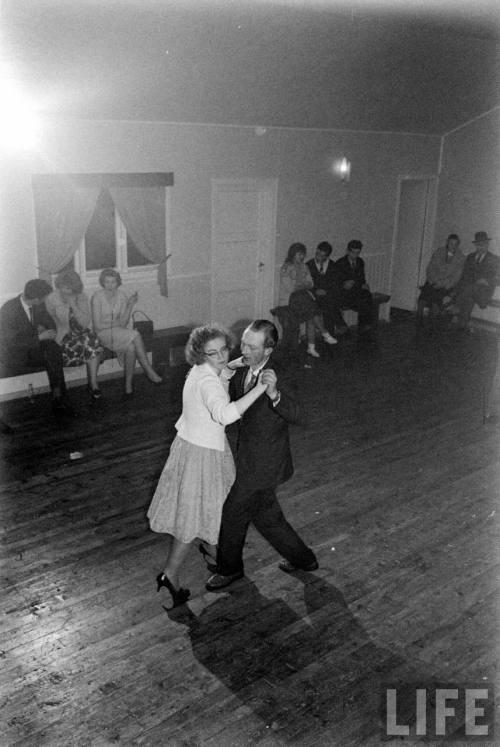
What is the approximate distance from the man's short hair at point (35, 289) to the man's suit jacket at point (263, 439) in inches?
148

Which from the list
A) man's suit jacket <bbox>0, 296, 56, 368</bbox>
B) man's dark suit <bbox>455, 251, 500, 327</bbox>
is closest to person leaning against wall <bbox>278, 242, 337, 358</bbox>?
man's dark suit <bbox>455, 251, 500, 327</bbox>

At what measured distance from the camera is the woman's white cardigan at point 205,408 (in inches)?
140

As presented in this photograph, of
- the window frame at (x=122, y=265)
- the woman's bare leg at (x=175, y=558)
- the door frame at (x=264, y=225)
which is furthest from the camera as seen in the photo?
the door frame at (x=264, y=225)

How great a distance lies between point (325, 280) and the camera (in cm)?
947

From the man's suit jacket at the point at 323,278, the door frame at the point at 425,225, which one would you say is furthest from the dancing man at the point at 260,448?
the door frame at the point at 425,225

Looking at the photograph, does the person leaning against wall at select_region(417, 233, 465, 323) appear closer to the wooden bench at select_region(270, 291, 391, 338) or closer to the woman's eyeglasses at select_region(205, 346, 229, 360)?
the wooden bench at select_region(270, 291, 391, 338)

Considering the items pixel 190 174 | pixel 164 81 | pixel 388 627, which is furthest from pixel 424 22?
pixel 388 627

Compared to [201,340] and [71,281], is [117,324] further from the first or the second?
[201,340]

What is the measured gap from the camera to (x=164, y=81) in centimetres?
686

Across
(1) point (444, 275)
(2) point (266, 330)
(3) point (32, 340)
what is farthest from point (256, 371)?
(1) point (444, 275)

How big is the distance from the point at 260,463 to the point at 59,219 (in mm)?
4565

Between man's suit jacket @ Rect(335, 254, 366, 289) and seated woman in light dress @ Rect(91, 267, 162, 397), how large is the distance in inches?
126

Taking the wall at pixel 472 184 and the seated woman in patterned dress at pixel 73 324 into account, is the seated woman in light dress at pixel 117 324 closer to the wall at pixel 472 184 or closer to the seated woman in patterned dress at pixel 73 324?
the seated woman in patterned dress at pixel 73 324

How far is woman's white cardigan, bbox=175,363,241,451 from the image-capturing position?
11.6ft
